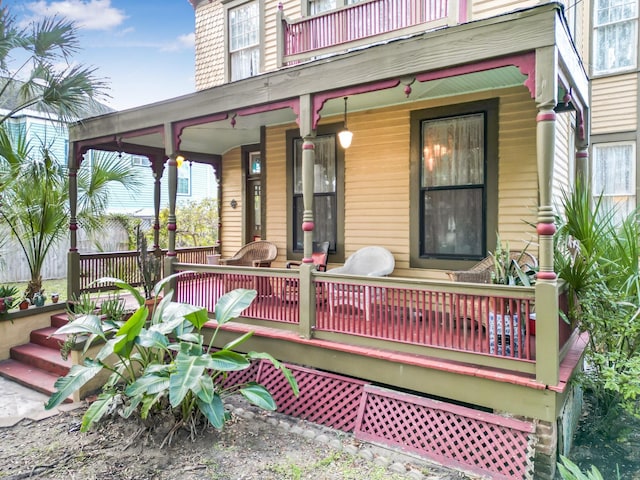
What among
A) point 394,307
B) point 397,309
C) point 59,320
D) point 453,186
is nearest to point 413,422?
point 397,309

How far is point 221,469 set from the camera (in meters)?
→ 3.54

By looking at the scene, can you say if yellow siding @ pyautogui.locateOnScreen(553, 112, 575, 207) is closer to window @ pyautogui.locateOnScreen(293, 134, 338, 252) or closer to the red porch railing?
the red porch railing

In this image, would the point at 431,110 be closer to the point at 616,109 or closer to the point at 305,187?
the point at 305,187

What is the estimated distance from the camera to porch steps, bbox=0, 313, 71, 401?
5449mm

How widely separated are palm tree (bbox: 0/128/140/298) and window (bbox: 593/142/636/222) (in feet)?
31.8

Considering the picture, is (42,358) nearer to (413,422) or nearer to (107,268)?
(107,268)

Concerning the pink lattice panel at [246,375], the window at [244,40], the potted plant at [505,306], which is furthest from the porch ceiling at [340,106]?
the pink lattice panel at [246,375]

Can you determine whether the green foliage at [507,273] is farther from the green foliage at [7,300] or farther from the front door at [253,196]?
the green foliage at [7,300]

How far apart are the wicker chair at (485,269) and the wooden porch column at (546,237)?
50.7 inches

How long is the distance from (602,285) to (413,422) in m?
2.20

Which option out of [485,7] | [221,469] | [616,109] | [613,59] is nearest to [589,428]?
[221,469]

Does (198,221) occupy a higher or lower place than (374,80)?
lower

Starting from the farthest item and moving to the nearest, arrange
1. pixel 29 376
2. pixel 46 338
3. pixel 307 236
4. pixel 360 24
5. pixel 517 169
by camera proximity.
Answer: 1. pixel 46 338
2. pixel 360 24
3. pixel 29 376
4. pixel 517 169
5. pixel 307 236

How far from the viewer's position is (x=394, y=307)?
4.79 m
